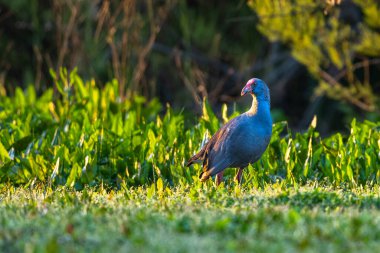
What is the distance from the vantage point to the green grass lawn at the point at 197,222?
14.1ft

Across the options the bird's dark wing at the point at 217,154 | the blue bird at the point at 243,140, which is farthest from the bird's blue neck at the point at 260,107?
the bird's dark wing at the point at 217,154

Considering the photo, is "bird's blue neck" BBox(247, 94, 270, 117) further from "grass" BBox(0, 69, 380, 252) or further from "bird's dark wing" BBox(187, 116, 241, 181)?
"grass" BBox(0, 69, 380, 252)

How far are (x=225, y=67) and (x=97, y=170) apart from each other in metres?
7.97

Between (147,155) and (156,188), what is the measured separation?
2.39 feet

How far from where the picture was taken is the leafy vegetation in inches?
289

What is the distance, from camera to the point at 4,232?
461 centimetres

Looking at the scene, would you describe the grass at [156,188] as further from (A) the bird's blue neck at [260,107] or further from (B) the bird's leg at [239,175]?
(A) the bird's blue neck at [260,107]

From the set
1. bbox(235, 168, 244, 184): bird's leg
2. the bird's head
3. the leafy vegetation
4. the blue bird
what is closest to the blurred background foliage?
the leafy vegetation

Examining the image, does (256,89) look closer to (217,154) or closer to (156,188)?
(217,154)

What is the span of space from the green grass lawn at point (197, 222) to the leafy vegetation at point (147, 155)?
1.00m

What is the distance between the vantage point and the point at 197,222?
189 inches

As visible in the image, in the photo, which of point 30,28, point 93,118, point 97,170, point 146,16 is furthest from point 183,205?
point 30,28

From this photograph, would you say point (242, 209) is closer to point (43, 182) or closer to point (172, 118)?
point (43, 182)

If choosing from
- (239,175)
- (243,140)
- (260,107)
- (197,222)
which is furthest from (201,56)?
(197,222)
